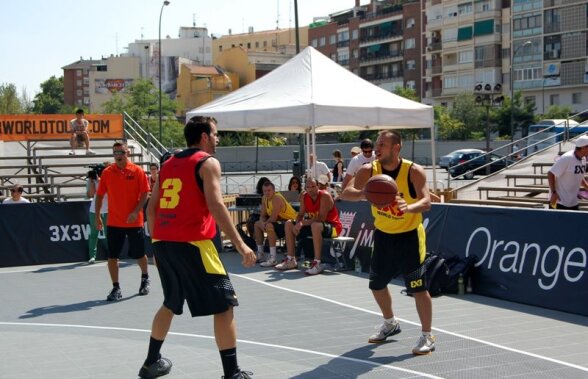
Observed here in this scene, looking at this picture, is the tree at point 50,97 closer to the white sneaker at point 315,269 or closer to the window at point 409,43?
the window at point 409,43

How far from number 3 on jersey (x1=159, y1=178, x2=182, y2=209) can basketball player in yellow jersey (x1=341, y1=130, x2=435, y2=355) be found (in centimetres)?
203

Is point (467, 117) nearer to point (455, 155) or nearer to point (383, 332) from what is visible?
point (455, 155)

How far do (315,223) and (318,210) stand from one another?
0.29m

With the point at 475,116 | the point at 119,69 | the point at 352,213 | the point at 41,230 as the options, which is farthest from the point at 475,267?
the point at 119,69

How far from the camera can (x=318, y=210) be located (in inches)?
513

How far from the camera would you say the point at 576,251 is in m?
9.18

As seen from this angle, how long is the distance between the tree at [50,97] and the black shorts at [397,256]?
155m

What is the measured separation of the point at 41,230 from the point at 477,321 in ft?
29.1

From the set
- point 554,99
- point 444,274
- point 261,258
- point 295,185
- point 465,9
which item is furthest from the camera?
point 465,9

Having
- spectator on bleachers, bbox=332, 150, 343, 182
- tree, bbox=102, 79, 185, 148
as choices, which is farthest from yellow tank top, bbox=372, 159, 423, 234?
tree, bbox=102, 79, 185, 148

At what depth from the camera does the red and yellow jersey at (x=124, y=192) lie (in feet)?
35.5

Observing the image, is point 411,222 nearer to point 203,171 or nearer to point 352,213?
point 203,171

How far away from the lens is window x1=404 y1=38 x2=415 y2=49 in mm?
95512

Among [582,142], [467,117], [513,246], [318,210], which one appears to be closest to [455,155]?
[467,117]
